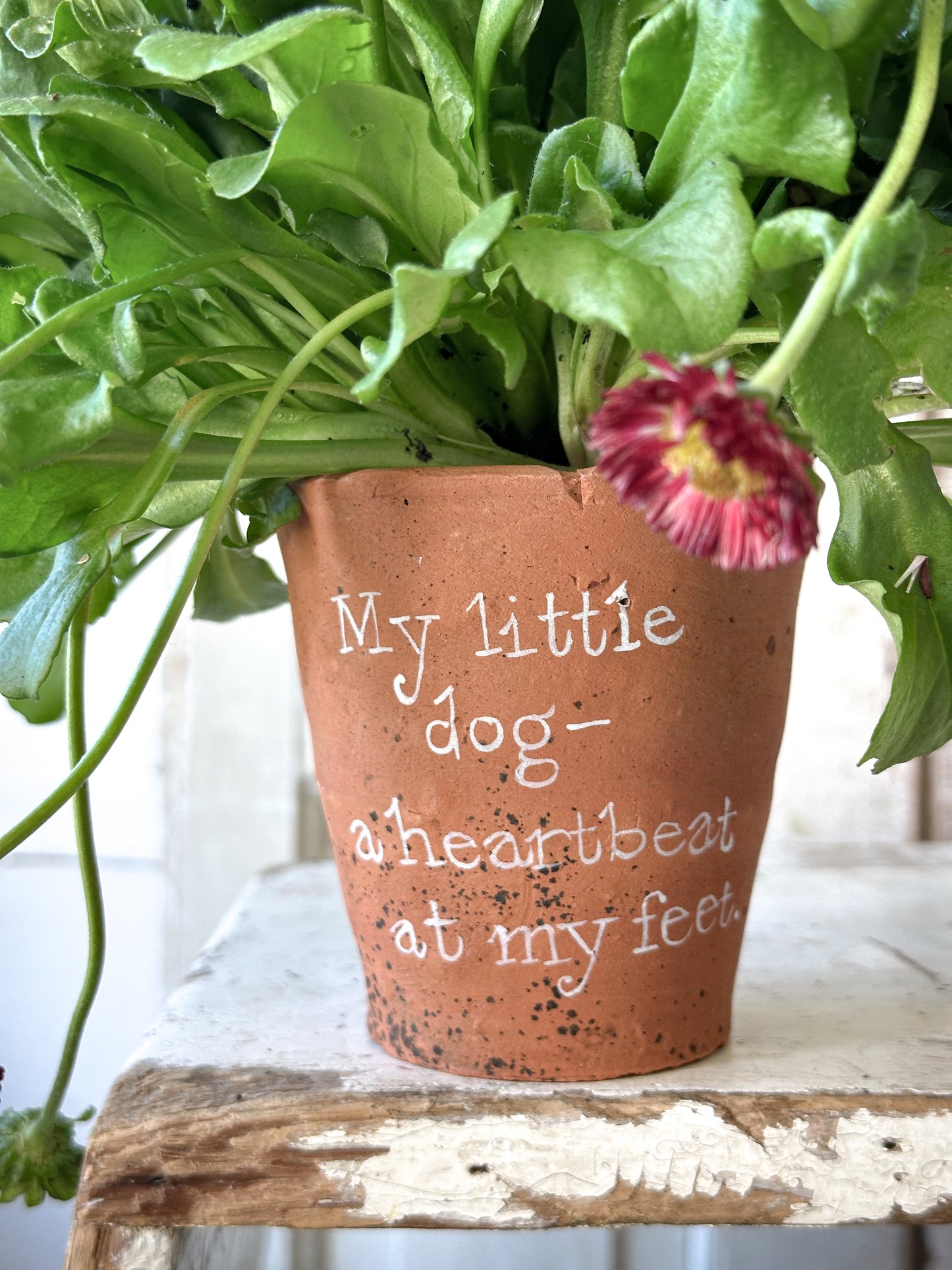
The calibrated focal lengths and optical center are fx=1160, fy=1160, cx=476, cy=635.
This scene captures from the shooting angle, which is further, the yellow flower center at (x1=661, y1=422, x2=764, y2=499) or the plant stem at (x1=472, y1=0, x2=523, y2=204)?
the plant stem at (x1=472, y1=0, x2=523, y2=204)

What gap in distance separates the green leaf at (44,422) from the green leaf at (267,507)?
94mm

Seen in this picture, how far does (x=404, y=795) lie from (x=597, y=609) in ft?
0.31

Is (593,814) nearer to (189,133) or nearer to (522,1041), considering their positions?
(522,1041)

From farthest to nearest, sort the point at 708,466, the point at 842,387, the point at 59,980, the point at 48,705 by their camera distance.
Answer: the point at 59,980, the point at 48,705, the point at 842,387, the point at 708,466

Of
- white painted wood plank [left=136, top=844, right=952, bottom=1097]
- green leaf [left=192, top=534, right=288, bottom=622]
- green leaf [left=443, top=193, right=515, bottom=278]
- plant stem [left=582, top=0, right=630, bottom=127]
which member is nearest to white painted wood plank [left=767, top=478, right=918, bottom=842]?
white painted wood plank [left=136, top=844, right=952, bottom=1097]

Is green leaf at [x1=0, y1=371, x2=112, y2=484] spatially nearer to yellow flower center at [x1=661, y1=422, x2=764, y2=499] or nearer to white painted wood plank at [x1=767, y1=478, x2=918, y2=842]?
yellow flower center at [x1=661, y1=422, x2=764, y2=499]

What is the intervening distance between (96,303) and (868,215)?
0.21 metres

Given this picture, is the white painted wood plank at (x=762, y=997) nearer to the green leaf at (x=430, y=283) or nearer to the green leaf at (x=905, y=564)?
the green leaf at (x=905, y=564)

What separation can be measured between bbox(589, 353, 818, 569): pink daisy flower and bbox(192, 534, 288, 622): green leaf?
0.38 metres

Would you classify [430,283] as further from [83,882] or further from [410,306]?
[83,882]

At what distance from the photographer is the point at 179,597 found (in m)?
0.34

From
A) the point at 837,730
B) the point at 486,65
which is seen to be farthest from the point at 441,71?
the point at 837,730

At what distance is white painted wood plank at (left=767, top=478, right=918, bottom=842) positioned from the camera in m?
1.02

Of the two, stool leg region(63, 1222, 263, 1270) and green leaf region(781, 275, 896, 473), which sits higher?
green leaf region(781, 275, 896, 473)
